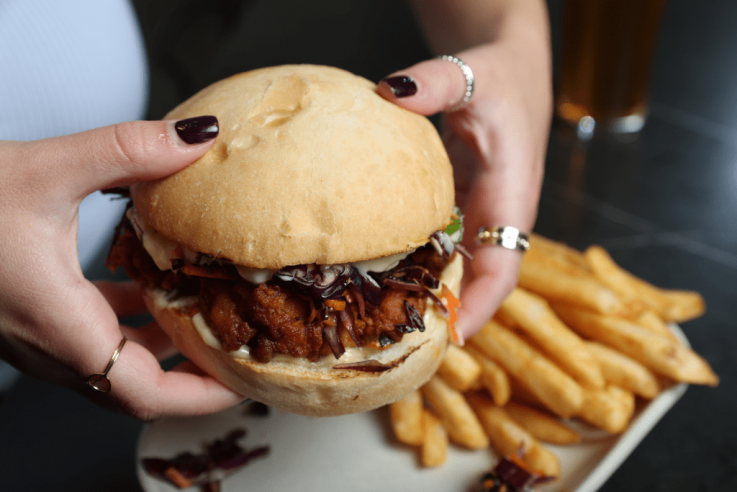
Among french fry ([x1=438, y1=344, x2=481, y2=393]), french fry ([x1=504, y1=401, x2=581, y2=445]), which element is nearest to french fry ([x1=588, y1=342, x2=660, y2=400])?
french fry ([x1=504, y1=401, x2=581, y2=445])

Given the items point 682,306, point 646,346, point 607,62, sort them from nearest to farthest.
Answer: point 646,346 < point 682,306 < point 607,62

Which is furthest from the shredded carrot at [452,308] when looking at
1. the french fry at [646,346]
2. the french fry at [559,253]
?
the french fry at [559,253]

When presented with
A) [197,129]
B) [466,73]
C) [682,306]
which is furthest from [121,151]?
[682,306]

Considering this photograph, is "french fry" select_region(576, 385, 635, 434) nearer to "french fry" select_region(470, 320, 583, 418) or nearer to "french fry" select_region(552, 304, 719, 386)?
"french fry" select_region(470, 320, 583, 418)

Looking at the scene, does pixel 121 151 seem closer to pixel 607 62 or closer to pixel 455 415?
pixel 455 415

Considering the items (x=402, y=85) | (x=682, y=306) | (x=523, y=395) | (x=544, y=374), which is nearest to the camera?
(x=402, y=85)

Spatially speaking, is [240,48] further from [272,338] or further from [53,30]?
[272,338]

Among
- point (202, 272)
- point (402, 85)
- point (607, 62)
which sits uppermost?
point (402, 85)

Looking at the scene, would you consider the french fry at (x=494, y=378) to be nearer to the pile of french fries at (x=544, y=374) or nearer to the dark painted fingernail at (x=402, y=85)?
the pile of french fries at (x=544, y=374)
